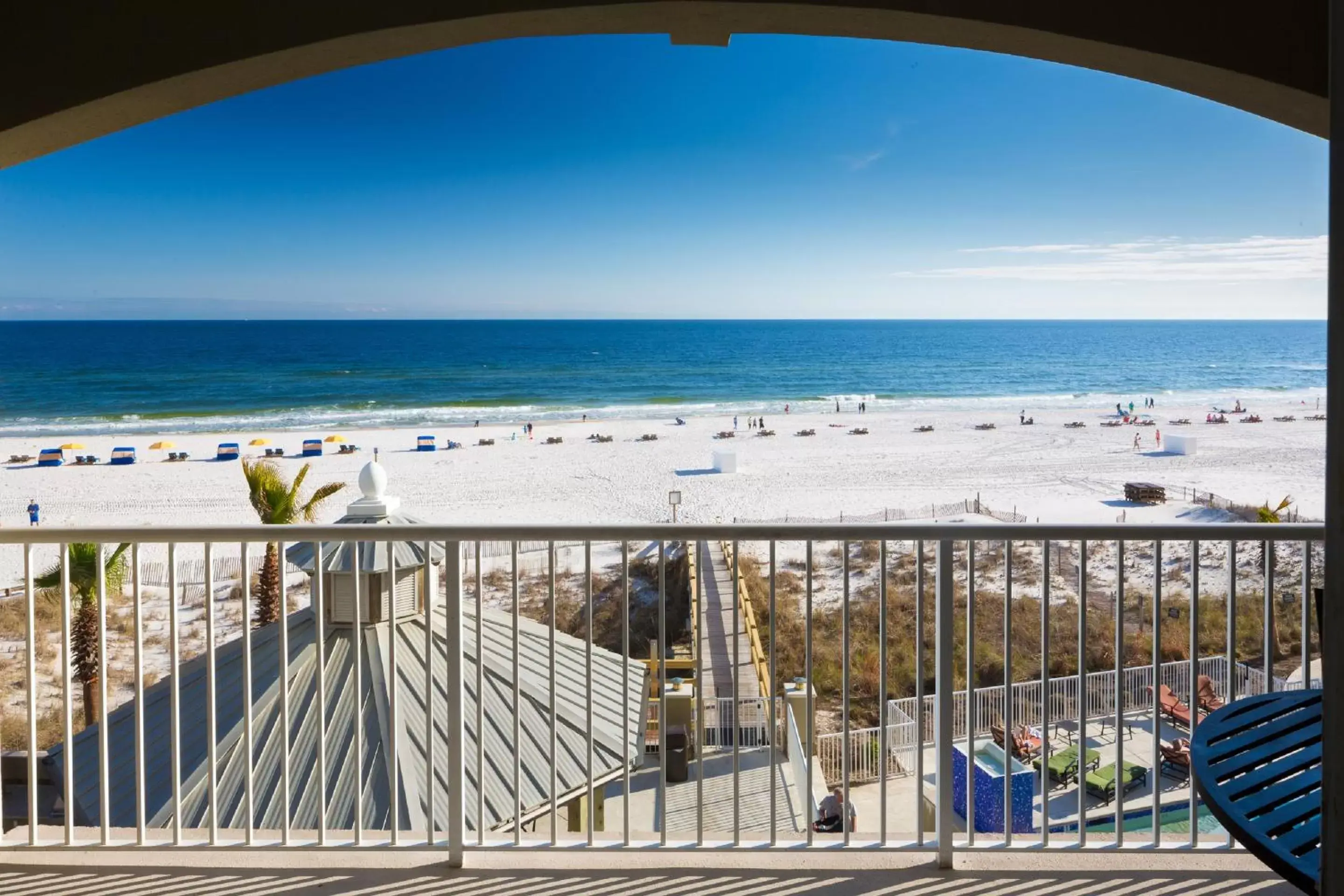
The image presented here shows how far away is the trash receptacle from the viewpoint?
4035 mm

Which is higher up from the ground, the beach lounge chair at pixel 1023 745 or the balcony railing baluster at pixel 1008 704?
the balcony railing baluster at pixel 1008 704

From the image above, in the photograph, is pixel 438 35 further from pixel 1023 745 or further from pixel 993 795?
pixel 1023 745

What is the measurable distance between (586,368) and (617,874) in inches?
1089

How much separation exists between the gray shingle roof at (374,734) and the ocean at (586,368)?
19585mm

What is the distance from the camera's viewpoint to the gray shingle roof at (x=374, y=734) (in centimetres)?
274

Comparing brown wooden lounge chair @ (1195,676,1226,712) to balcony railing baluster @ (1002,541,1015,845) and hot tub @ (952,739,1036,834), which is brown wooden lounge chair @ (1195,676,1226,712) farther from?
balcony railing baluster @ (1002,541,1015,845)

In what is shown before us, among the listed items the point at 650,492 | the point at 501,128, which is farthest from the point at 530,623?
the point at 501,128

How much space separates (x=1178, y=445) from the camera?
2016 cm

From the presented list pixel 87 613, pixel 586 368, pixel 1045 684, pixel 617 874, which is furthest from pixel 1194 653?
pixel 586 368

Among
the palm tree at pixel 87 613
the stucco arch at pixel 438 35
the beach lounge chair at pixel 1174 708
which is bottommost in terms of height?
the beach lounge chair at pixel 1174 708

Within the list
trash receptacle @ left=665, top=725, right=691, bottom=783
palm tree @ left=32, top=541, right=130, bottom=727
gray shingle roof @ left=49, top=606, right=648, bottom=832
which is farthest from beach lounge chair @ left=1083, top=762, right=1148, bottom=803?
palm tree @ left=32, top=541, right=130, bottom=727

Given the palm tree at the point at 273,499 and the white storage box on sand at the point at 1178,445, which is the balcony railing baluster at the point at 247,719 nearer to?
the palm tree at the point at 273,499

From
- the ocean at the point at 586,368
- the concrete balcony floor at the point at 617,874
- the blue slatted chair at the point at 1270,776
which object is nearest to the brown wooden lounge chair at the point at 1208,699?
the concrete balcony floor at the point at 617,874

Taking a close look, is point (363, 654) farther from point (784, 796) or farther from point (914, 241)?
point (914, 241)
